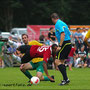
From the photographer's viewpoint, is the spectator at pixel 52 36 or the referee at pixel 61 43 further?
the spectator at pixel 52 36

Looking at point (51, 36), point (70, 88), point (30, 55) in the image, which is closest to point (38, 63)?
point (30, 55)

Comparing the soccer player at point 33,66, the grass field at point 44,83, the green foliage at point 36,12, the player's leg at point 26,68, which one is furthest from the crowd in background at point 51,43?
the green foliage at point 36,12

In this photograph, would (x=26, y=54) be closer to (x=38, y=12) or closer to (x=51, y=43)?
(x=51, y=43)

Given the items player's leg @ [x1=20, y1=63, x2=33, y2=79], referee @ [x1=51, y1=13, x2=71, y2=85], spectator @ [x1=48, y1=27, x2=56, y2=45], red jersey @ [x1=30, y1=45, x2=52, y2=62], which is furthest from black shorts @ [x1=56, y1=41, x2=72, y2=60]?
spectator @ [x1=48, y1=27, x2=56, y2=45]

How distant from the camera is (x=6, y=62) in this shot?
81.7ft

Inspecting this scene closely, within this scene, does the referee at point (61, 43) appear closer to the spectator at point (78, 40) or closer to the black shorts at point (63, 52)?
the black shorts at point (63, 52)

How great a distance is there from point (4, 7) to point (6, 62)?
3207cm

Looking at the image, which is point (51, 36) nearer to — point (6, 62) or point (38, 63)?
point (6, 62)

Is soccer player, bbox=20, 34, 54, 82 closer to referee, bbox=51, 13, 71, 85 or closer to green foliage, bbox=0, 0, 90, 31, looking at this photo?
referee, bbox=51, 13, 71, 85

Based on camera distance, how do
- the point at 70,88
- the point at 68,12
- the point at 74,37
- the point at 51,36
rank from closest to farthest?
1. the point at 70,88
2. the point at 51,36
3. the point at 74,37
4. the point at 68,12

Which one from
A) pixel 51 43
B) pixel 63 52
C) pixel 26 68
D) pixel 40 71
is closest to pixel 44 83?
pixel 40 71

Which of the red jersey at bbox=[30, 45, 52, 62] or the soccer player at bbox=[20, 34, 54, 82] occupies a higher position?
the red jersey at bbox=[30, 45, 52, 62]

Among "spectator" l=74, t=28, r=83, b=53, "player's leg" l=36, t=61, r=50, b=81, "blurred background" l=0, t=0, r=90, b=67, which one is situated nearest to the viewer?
"player's leg" l=36, t=61, r=50, b=81

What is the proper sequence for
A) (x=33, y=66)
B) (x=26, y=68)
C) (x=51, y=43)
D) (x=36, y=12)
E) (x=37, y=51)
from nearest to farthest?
(x=37, y=51) < (x=26, y=68) < (x=33, y=66) < (x=51, y=43) < (x=36, y=12)
